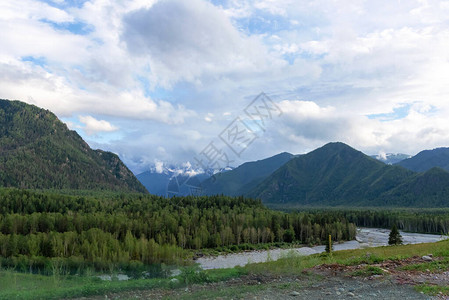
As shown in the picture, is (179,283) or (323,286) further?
(179,283)

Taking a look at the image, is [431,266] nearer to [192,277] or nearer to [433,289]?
[433,289]

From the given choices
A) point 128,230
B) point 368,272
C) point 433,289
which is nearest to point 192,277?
point 368,272

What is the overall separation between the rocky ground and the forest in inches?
1736

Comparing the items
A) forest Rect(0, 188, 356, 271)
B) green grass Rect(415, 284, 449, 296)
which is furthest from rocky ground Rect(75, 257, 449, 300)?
forest Rect(0, 188, 356, 271)

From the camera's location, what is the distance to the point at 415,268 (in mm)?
21984

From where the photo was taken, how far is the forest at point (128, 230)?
70750mm

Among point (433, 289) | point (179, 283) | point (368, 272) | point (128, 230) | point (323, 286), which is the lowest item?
point (128, 230)

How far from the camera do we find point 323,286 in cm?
1906

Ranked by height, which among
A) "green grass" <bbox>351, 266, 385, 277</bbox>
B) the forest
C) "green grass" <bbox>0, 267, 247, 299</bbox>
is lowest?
the forest

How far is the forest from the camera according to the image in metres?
70.8

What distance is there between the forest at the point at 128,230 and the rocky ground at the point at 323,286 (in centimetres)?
4408

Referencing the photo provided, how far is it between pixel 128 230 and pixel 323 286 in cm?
8304

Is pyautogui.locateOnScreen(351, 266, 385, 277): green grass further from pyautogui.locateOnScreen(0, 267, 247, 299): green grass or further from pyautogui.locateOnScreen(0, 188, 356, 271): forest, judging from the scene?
pyautogui.locateOnScreen(0, 188, 356, 271): forest

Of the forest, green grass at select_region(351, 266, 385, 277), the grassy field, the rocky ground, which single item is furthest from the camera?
the forest
